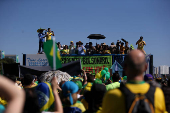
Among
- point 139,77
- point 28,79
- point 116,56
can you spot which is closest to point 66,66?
point 116,56

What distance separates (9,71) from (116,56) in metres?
6.93

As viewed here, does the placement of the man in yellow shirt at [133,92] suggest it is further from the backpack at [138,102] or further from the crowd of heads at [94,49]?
the crowd of heads at [94,49]

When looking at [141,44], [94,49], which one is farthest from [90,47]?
[141,44]

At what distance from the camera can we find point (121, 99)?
6.55ft

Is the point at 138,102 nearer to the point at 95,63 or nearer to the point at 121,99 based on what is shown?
the point at 121,99

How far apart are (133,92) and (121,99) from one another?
13 cm

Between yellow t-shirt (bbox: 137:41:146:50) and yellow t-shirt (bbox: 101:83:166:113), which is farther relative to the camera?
yellow t-shirt (bbox: 137:41:146:50)

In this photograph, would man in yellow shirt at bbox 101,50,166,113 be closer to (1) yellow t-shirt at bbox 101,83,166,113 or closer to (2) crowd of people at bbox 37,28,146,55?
(1) yellow t-shirt at bbox 101,83,166,113

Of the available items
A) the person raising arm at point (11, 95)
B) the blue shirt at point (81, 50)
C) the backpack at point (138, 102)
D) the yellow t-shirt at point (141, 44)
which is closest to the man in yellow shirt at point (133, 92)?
the backpack at point (138, 102)

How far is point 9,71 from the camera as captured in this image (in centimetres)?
1245

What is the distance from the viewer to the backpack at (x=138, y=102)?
195cm

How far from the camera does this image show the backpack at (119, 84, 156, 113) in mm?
1952

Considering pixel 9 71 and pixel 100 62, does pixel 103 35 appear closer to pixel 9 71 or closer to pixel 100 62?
pixel 100 62

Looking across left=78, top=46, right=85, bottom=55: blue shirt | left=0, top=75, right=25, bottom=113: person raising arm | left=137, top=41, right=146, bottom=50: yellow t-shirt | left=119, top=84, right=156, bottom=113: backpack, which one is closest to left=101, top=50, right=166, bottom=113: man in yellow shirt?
left=119, top=84, right=156, bottom=113: backpack
